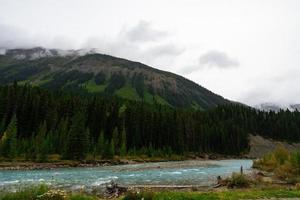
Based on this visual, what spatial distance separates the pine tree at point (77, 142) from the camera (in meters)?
96.0

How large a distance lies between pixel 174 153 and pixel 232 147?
175 ft

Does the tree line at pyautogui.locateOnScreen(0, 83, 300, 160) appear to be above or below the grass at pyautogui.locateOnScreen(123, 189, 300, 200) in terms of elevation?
above

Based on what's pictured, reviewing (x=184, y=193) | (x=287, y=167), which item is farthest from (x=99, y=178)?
(x=287, y=167)

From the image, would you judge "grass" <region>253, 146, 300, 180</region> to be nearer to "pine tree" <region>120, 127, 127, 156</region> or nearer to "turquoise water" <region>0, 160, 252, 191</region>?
"turquoise water" <region>0, 160, 252, 191</region>

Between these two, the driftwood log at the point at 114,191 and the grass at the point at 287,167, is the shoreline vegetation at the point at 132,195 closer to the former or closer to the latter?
the driftwood log at the point at 114,191

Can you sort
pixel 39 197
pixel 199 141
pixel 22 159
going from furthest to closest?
1. pixel 199 141
2. pixel 22 159
3. pixel 39 197

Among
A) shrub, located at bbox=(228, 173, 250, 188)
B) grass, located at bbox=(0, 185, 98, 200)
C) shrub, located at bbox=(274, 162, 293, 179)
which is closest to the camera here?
grass, located at bbox=(0, 185, 98, 200)

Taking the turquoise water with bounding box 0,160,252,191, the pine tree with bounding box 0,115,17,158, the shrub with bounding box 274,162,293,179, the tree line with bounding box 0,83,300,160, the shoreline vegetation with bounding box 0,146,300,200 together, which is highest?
the tree line with bounding box 0,83,300,160

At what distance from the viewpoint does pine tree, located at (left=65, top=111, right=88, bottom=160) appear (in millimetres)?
96000

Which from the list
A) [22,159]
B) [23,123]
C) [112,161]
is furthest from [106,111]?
[22,159]

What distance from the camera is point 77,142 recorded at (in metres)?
97.5

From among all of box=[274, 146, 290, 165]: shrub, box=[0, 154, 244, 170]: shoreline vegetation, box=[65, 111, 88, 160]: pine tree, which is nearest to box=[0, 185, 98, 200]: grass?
box=[274, 146, 290, 165]: shrub

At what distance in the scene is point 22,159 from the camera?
3381 inches

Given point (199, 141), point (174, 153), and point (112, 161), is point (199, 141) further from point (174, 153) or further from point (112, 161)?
point (112, 161)
